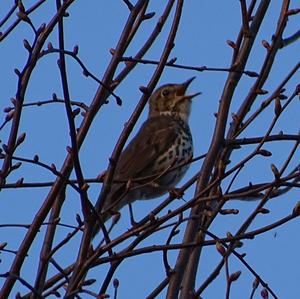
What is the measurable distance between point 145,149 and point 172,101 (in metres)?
1.46

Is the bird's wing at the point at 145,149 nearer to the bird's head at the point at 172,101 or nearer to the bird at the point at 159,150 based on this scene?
the bird at the point at 159,150

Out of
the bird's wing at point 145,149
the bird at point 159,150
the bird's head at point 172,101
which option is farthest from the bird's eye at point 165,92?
the bird's wing at point 145,149

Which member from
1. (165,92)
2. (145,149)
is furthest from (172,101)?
(145,149)

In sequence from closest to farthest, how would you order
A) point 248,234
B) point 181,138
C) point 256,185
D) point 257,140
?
point 248,234 → point 256,185 → point 257,140 → point 181,138

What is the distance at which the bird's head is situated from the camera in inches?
394

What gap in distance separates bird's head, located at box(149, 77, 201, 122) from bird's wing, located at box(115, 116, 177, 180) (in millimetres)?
551

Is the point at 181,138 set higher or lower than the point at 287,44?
higher

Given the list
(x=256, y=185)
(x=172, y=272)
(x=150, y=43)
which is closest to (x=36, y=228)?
(x=172, y=272)

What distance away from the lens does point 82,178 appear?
4.16 metres

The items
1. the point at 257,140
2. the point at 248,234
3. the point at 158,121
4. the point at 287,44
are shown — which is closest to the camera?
the point at 248,234

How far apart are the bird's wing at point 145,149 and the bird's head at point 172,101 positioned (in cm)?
55

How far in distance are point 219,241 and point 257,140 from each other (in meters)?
0.84

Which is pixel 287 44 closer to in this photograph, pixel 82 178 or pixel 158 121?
pixel 82 178

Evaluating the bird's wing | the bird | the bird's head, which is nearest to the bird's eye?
the bird's head
